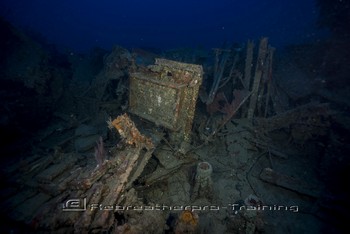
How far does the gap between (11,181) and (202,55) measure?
34.6 feet

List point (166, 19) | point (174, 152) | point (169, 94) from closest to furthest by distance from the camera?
point (169, 94) → point (174, 152) → point (166, 19)

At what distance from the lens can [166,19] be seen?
4075 inches

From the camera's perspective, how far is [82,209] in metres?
3.38

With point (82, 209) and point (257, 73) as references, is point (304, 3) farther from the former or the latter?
point (82, 209)

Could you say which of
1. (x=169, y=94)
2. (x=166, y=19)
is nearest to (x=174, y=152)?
(x=169, y=94)

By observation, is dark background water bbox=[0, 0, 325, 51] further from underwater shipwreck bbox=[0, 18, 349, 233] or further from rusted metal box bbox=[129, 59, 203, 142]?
rusted metal box bbox=[129, 59, 203, 142]

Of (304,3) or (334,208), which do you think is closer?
(334,208)

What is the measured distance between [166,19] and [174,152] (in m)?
109

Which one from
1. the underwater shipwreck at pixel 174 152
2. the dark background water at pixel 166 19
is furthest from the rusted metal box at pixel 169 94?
the dark background water at pixel 166 19

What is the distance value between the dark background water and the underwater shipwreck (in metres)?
46.7

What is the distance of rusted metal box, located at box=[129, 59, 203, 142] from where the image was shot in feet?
19.0

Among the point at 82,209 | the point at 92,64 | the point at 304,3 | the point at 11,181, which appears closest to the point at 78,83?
the point at 92,64

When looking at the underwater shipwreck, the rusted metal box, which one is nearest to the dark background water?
the underwater shipwreck

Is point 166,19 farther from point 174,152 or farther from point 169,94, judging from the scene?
point 174,152
